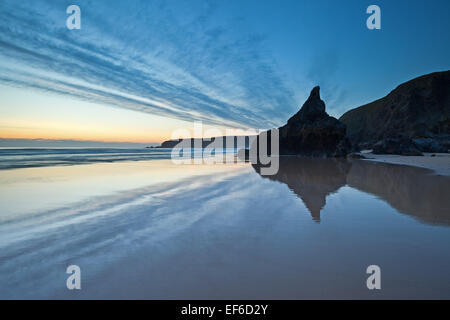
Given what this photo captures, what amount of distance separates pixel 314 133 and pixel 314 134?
23cm

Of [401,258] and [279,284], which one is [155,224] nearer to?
[279,284]

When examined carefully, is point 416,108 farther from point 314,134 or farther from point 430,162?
point 430,162

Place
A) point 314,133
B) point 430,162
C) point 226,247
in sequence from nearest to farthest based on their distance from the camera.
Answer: point 226,247 → point 430,162 → point 314,133

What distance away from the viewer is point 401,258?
381 cm

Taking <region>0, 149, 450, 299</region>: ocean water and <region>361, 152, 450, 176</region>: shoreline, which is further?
<region>361, 152, 450, 176</region>: shoreline

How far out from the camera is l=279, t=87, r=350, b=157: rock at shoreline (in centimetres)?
4216

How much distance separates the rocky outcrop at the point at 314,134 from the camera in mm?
42188

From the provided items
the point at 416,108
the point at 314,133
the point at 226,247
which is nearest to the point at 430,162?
the point at 314,133

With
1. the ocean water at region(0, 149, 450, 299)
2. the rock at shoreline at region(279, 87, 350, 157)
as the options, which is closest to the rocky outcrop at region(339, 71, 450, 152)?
the rock at shoreline at region(279, 87, 350, 157)

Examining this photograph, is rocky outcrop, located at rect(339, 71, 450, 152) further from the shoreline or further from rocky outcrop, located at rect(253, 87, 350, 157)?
the shoreline

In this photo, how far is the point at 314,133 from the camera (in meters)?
45.3

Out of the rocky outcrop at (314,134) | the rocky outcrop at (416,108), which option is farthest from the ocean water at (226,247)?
the rocky outcrop at (416,108)
